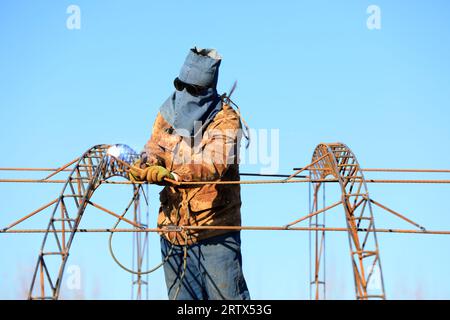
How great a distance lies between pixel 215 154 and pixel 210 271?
183 centimetres

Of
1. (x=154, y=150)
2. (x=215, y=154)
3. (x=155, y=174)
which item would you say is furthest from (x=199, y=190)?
(x=155, y=174)

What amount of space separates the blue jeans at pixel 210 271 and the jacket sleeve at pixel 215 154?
106 centimetres

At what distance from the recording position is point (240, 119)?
1548cm

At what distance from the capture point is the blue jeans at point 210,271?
15.2m

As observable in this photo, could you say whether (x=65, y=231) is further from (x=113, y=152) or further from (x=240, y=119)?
(x=240, y=119)

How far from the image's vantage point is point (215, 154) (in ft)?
48.2

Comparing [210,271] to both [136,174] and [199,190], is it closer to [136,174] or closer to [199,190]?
[199,190]

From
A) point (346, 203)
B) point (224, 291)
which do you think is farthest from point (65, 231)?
point (346, 203)

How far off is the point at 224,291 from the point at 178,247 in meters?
0.99

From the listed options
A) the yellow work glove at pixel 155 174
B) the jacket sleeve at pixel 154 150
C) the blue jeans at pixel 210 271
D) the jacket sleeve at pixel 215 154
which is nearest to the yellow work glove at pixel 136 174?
the yellow work glove at pixel 155 174

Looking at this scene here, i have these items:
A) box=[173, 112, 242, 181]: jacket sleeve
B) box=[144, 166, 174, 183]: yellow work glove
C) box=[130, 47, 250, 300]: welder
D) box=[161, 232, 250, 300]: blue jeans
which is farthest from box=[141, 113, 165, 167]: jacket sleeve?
box=[161, 232, 250, 300]: blue jeans
